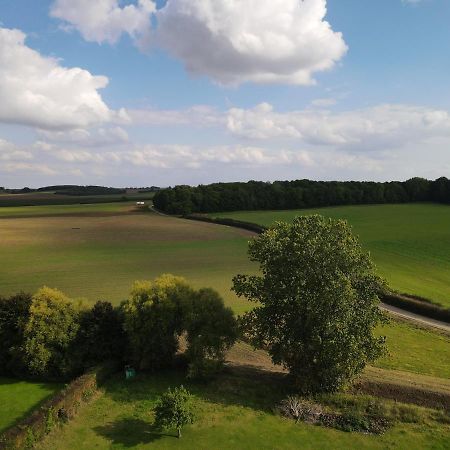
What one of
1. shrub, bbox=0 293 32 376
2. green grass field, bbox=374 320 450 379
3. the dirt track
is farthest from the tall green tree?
the dirt track

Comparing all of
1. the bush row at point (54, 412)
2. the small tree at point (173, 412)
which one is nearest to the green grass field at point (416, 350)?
the small tree at point (173, 412)

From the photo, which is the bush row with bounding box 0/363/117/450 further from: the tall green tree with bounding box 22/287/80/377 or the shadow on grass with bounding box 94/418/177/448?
the tall green tree with bounding box 22/287/80/377

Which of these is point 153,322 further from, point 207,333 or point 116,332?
point 207,333

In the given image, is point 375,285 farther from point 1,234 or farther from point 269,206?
point 269,206

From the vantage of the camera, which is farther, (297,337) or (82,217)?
(82,217)

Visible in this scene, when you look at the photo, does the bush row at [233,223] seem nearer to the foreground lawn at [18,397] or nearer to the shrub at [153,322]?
the shrub at [153,322]

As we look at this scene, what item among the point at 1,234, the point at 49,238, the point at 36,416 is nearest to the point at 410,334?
the point at 36,416

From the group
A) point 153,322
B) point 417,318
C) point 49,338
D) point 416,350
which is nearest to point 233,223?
point 417,318
